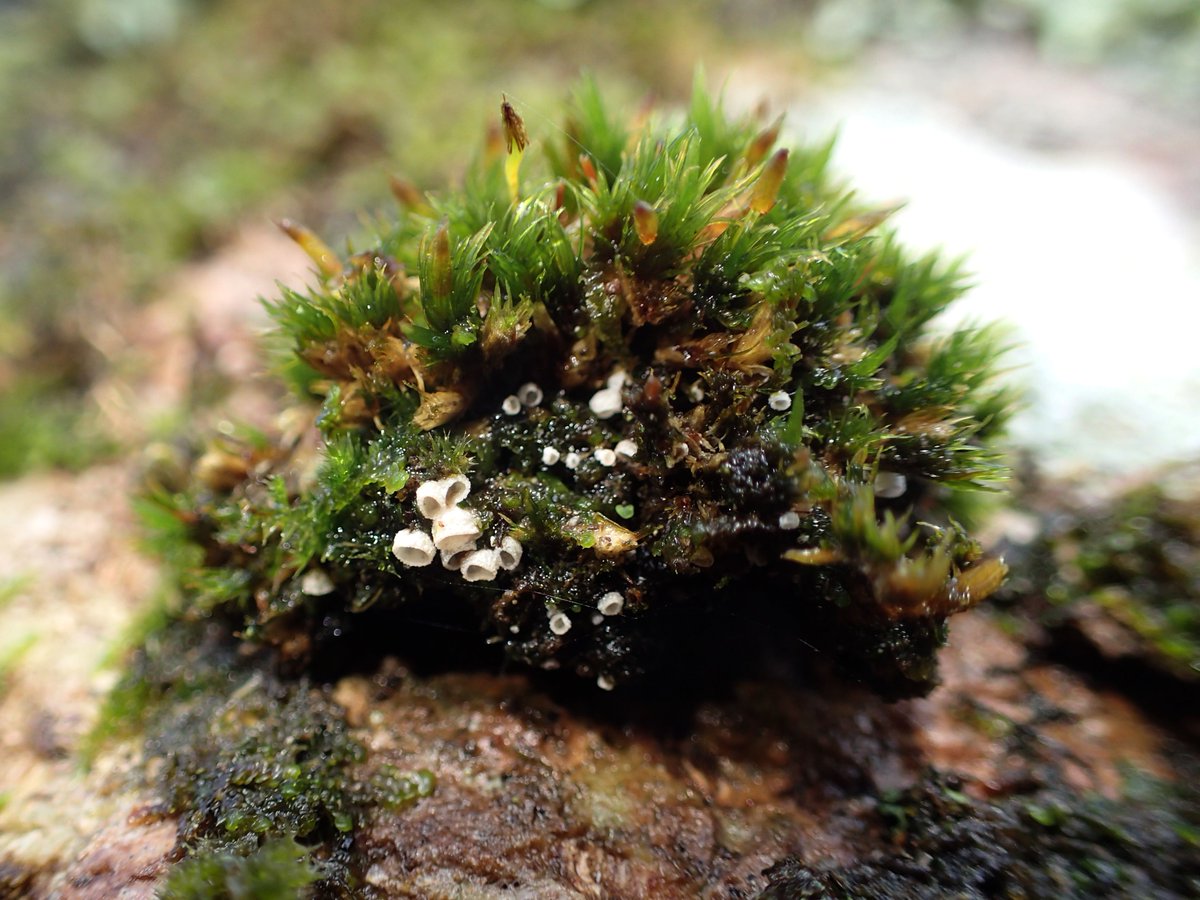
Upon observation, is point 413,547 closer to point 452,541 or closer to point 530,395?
point 452,541

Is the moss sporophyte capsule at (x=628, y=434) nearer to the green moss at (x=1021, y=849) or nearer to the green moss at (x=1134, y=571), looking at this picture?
the green moss at (x=1021, y=849)

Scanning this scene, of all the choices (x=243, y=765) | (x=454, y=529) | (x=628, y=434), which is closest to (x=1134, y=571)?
(x=628, y=434)

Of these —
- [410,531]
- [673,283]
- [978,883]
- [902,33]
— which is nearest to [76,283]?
[410,531]

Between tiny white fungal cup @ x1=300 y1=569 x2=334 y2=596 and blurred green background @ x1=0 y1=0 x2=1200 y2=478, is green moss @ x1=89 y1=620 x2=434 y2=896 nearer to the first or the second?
tiny white fungal cup @ x1=300 y1=569 x2=334 y2=596

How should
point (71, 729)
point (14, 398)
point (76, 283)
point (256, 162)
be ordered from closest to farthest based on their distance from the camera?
point (71, 729) → point (14, 398) → point (76, 283) → point (256, 162)

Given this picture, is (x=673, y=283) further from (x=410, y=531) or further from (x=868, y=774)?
(x=868, y=774)

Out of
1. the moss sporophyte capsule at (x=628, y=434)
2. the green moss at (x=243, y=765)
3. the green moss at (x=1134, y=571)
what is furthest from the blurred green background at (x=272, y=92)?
the green moss at (x=1134, y=571)

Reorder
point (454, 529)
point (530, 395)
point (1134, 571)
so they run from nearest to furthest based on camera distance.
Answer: point (454, 529) → point (530, 395) → point (1134, 571)
